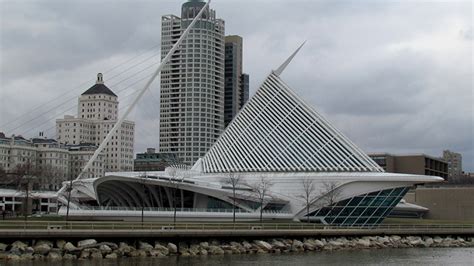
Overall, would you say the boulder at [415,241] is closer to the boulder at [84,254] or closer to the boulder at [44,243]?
the boulder at [84,254]

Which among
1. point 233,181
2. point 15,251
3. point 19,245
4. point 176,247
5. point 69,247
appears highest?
point 233,181

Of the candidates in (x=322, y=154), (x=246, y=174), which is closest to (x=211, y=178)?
(x=246, y=174)

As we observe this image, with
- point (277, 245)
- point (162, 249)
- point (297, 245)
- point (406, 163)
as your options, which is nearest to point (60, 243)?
point (162, 249)

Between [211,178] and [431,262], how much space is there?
136 ft

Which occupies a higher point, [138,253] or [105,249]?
[105,249]

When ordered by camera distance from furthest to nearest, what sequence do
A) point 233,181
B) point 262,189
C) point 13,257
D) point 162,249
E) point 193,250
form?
point 262,189
point 233,181
point 193,250
point 162,249
point 13,257

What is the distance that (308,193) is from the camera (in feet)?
244

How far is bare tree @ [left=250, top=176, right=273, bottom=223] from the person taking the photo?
74.8 metres

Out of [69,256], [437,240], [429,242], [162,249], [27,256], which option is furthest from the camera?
[437,240]

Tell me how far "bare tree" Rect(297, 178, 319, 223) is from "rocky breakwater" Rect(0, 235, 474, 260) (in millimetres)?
15558

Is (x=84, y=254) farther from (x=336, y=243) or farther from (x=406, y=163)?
(x=406, y=163)

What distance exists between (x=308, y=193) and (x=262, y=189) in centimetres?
554

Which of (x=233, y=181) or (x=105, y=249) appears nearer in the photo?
(x=105, y=249)

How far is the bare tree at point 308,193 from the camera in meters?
74.8
